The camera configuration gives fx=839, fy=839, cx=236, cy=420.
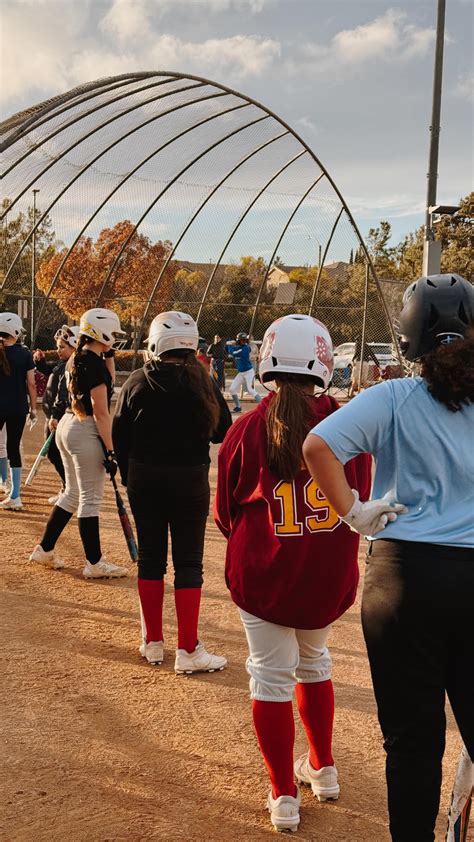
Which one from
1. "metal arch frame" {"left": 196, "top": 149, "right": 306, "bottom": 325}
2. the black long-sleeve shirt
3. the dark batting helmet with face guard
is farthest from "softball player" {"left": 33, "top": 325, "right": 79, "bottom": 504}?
"metal arch frame" {"left": 196, "top": 149, "right": 306, "bottom": 325}

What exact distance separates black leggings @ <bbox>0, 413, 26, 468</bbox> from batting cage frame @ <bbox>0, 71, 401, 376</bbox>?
9.75 metres

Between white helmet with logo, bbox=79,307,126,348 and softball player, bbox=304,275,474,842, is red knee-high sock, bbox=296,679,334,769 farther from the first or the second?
white helmet with logo, bbox=79,307,126,348

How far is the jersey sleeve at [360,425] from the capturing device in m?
2.39

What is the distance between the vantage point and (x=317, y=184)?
23594 mm

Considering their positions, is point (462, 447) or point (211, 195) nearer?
point (462, 447)

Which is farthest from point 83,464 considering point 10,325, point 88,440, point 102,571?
point 10,325

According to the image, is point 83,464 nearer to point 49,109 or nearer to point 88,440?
point 88,440

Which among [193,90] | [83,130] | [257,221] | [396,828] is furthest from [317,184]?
[396,828]

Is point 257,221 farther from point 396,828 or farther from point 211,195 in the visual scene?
point 396,828

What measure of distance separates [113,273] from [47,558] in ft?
56.6

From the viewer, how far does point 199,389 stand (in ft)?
15.4

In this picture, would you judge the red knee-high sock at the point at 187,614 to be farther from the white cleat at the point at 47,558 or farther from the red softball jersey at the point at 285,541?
the white cleat at the point at 47,558

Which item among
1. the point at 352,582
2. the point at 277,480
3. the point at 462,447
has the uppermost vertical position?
the point at 462,447

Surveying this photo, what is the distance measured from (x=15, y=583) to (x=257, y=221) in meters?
19.6
